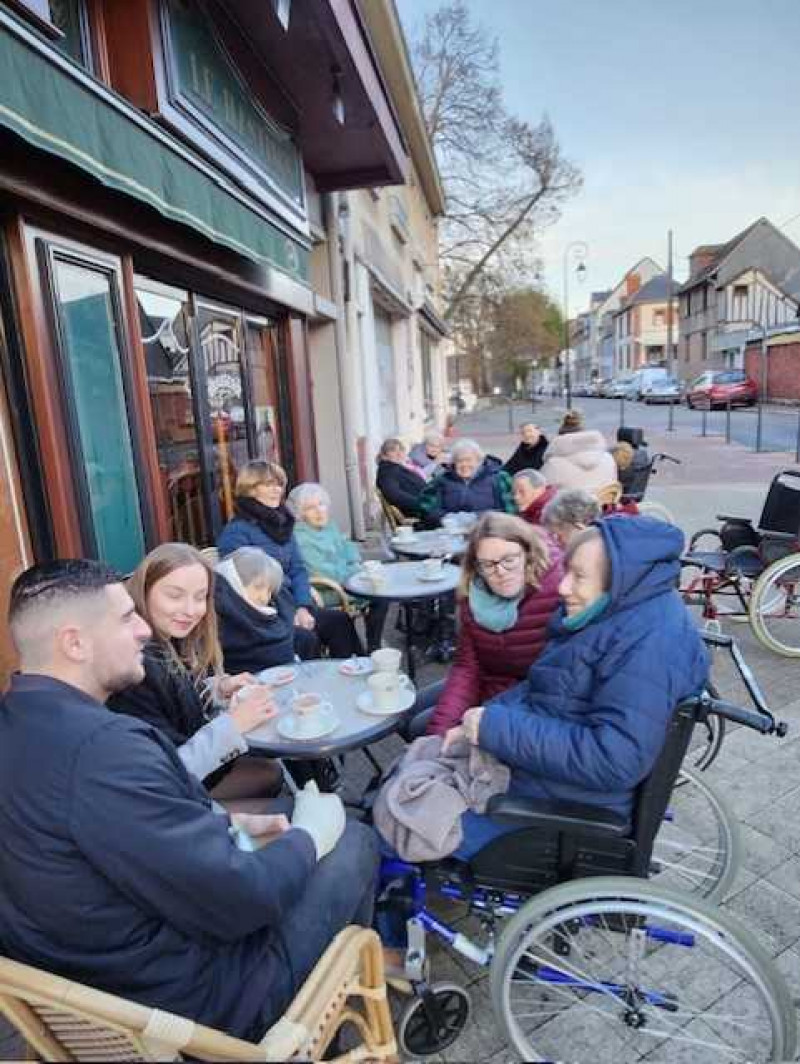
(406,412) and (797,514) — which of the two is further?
(406,412)

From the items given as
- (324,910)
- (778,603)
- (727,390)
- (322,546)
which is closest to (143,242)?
(322,546)

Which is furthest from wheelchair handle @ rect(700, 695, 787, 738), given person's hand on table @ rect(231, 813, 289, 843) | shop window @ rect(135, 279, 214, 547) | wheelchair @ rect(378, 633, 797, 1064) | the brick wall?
the brick wall

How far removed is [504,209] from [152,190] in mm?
20069

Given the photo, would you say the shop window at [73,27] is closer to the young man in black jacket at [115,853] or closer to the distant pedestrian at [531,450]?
the young man in black jacket at [115,853]

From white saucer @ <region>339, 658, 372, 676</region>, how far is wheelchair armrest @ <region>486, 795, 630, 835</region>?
0.88m

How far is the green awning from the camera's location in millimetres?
1958

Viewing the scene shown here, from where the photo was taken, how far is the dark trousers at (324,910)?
134 cm

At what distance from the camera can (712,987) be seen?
1815 mm

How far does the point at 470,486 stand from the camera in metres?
5.29

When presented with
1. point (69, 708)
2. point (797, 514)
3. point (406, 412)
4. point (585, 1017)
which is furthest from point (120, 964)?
point (406, 412)

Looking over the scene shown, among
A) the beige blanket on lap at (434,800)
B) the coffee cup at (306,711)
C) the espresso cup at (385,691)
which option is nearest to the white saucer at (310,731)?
the coffee cup at (306,711)

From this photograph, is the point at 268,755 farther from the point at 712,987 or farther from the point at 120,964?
the point at 712,987

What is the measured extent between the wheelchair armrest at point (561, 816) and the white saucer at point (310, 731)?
0.57 metres

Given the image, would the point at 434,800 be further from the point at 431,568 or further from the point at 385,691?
the point at 431,568
